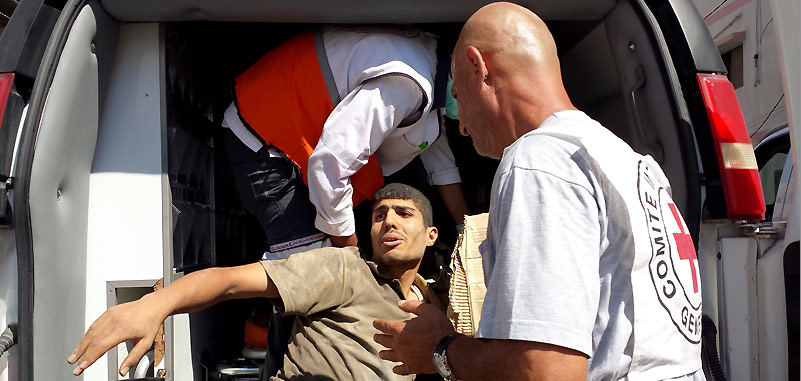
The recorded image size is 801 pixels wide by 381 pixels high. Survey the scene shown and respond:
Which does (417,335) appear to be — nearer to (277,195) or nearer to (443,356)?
(443,356)

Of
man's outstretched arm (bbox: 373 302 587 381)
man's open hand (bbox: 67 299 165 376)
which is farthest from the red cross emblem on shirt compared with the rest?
man's open hand (bbox: 67 299 165 376)

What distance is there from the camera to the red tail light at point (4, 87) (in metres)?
1.77

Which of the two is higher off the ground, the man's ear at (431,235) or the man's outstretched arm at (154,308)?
the man's ear at (431,235)

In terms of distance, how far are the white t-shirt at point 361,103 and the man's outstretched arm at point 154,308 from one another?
53cm

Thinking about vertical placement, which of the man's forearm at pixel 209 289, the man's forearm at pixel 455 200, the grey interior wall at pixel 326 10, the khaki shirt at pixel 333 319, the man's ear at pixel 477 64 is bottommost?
the khaki shirt at pixel 333 319

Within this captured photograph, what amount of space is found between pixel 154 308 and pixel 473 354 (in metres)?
0.72

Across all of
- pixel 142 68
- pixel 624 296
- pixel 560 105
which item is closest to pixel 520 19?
pixel 560 105

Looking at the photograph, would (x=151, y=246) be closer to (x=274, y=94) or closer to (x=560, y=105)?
(x=274, y=94)

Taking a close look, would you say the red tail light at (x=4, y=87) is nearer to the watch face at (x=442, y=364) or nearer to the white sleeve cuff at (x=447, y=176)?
the watch face at (x=442, y=364)

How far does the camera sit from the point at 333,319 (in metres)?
2.31

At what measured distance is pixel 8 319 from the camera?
5.79ft

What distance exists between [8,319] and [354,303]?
0.99 meters

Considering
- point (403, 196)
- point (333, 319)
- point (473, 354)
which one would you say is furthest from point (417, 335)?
point (403, 196)

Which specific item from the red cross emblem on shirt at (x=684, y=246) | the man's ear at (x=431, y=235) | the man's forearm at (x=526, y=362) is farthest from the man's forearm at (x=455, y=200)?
the man's forearm at (x=526, y=362)
